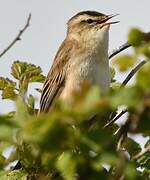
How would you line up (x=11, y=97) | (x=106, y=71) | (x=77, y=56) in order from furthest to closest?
(x=77, y=56) → (x=106, y=71) → (x=11, y=97)

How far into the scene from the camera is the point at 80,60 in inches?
236

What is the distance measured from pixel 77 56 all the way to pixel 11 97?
8.94ft

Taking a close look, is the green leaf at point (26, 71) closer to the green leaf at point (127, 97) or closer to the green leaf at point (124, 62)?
the green leaf at point (124, 62)

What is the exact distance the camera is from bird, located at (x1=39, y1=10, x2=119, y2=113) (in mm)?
5715

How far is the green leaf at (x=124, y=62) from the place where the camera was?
1.27 metres

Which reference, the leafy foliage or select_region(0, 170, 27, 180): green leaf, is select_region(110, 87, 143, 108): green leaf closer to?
the leafy foliage

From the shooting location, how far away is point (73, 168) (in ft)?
3.92

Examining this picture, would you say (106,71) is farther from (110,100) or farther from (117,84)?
(110,100)

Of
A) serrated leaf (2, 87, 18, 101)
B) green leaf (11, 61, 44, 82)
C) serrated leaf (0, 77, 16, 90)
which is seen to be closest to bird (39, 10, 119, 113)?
green leaf (11, 61, 44, 82)

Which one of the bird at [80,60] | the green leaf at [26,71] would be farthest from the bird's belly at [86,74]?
the green leaf at [26,71]

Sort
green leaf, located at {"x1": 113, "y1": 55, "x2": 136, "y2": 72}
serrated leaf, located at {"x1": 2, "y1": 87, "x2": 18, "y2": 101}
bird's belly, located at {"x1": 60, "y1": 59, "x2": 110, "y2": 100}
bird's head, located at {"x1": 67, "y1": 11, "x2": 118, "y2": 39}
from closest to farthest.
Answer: green leaf, located at {"x1": 113, "y1": 55, "x2": 136, "y2": 72} → serrated leaf, located at {"x1": 2, "y1": 87, "x2": 18, "y2": 101} → bird's belly, located at {"x1": 60, "y1": 59, "x2": 110, "y2": 100} → bird's head, located at {"x1": 67, "y1": 11, "x2": 118, "y2": 39}

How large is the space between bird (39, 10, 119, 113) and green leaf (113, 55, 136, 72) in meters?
3.96

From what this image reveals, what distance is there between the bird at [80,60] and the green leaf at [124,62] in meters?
3.96

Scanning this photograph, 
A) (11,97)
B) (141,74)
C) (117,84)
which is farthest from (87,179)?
(117,84)
